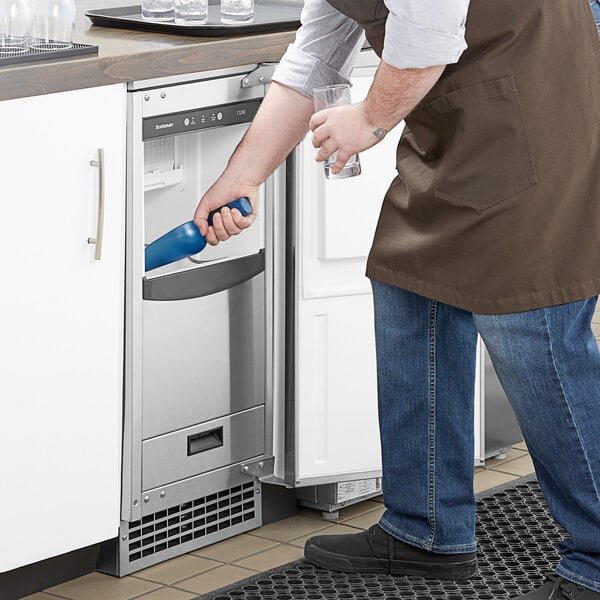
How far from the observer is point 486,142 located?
7.34ft

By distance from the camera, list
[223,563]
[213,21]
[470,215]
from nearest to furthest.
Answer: [470,215], [223,563], [213,21]

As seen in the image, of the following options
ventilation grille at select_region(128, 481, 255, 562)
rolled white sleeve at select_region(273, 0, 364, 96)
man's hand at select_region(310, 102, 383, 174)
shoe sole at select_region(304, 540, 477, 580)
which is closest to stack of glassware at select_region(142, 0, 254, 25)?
rolled white sleeve at select_region(273, 0, 364, 96)

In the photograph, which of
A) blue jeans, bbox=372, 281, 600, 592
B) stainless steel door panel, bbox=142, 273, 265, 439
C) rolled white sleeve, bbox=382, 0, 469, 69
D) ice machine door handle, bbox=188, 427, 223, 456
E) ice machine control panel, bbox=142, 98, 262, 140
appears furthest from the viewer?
ice machine door handle, bbox=188, 427, 223, 456

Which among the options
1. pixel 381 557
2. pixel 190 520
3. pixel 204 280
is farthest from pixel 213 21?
pixel 381 557

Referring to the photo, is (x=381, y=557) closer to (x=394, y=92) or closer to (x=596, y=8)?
(x=394, y=92)

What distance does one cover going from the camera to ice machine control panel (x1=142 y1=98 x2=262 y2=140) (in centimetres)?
254

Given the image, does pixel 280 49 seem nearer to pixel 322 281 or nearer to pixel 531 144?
pixel 322 281

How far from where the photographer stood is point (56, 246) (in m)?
2.39

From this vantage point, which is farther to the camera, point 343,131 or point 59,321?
point 59,321

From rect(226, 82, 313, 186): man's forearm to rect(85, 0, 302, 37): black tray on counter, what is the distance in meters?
0.25

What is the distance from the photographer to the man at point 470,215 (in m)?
2.20

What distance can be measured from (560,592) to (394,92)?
2.95 ft

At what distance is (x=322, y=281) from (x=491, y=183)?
644 millimetres

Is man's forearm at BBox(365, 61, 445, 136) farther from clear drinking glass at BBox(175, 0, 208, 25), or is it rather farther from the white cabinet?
clear drinking glass at BBox(175, 0, 208, 25)
